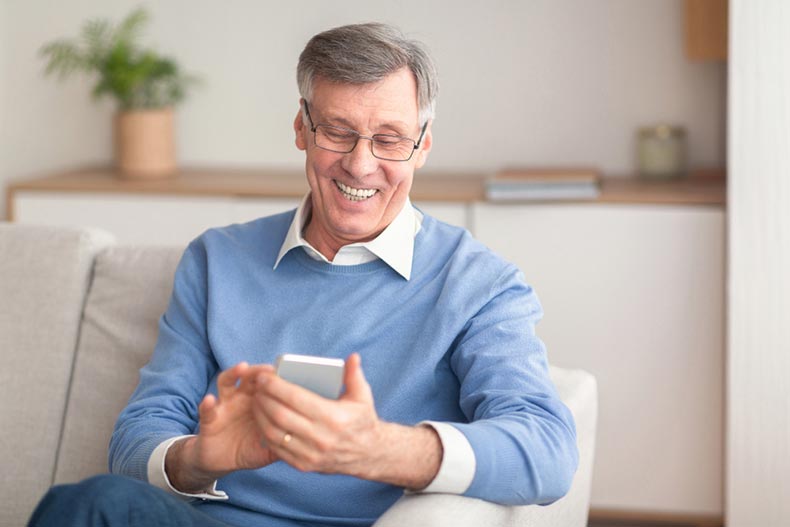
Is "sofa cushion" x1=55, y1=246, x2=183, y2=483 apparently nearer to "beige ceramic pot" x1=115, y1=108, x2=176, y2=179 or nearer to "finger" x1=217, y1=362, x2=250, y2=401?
"finger" x1=217, y1=362, x2=250, y2=401

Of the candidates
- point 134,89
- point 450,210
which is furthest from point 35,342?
point 134,89

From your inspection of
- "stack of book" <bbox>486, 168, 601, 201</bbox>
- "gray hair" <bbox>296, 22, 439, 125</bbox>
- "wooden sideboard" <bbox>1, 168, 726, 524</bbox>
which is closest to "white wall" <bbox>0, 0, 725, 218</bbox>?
"wooden sideboard" <bbox>1, 168, 726, 524</bbox>

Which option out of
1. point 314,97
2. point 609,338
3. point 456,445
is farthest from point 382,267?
point 609,338

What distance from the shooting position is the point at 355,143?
201 centimetres

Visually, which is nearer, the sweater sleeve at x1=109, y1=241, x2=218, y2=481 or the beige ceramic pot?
the sweater sleeve at x1=109, y1=241, x2=218, y2=481

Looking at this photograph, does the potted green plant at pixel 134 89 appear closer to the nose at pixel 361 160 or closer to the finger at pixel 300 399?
the nose at pixel 361 160

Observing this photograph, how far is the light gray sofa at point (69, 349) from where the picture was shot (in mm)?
2293

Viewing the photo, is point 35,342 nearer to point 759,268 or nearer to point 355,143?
point 355,143

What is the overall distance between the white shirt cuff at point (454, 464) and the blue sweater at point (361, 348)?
0.22 ft

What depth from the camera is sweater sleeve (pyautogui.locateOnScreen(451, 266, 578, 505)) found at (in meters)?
1.73

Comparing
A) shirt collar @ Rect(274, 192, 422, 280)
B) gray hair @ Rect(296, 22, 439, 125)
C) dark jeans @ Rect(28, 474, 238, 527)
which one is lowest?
dark jeans @ Rect(28, 474, 238, 527)

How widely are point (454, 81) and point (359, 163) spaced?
1831mm

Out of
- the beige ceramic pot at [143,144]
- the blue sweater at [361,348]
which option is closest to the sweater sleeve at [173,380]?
the blue sweater at [361,348]

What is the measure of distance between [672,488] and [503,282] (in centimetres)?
157
